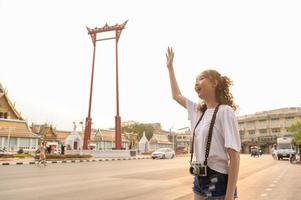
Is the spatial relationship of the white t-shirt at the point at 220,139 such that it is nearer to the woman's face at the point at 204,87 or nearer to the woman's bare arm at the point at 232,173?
the woman's bare arm at the point at 232,173

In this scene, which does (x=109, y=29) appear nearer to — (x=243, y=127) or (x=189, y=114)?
(x=189, y=114)

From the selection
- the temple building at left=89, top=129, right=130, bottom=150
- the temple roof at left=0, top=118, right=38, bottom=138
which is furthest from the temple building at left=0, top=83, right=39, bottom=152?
the temple building at left=89, top=129, right=130, bottom=150

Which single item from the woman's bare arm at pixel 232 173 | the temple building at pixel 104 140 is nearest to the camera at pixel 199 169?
the woman's bare arm at pixel 232 173

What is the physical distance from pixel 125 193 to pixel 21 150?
36.4m

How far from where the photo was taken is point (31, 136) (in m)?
44.8

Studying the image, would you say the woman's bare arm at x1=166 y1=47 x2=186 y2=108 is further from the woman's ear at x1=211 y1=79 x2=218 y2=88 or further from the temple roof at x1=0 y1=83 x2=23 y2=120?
the temple roof at x1=0 y1=83 x2=23 y2=120

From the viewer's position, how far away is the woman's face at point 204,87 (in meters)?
2.62

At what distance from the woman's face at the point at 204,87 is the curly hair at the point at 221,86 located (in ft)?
0.09

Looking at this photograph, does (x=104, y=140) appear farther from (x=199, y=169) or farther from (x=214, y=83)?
(x=199, y=169)

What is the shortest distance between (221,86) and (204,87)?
0.13 m

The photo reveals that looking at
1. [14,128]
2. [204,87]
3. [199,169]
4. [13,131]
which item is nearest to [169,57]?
[204,87]

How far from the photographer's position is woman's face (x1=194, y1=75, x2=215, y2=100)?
103 inches

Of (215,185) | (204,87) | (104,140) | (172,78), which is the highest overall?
(104,140)

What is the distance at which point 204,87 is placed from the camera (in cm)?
262
